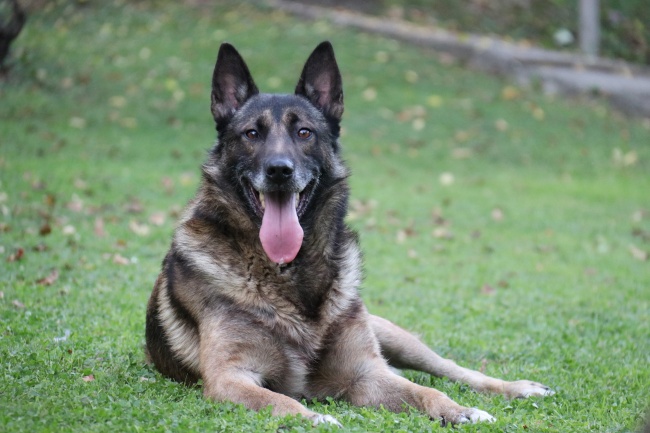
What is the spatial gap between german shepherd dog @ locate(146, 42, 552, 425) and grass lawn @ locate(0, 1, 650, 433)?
23cm

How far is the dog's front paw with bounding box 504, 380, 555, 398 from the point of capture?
574 centimetres

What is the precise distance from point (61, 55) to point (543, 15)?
51.8 ft

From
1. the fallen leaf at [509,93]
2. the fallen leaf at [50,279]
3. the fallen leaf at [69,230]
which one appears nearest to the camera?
the fallen leaf at [50,279]

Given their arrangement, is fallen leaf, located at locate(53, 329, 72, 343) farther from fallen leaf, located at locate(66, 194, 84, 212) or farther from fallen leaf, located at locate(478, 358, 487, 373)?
fallen leaf, located at locate(66, 194, 84, 212)

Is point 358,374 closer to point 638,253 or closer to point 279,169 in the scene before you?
point 279,169

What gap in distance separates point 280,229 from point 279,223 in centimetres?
4

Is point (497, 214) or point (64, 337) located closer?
point (64, 337)

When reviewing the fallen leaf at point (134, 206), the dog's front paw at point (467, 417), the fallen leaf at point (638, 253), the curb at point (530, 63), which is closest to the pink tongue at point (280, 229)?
the dog's front paw at point (467, 417)

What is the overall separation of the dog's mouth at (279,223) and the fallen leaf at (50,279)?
10.6 ft

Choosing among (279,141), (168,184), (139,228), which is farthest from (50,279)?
(168,184)

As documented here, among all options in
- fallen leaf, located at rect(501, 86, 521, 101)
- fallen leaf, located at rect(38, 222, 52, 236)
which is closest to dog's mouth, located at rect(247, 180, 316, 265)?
fallen leaf, located at rect(38, 222, 52, 236)

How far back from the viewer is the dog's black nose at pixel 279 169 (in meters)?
5.22

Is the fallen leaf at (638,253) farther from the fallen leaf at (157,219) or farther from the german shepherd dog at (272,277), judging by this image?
the fallen leaf at (157,219)

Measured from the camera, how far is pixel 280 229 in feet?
17.6
